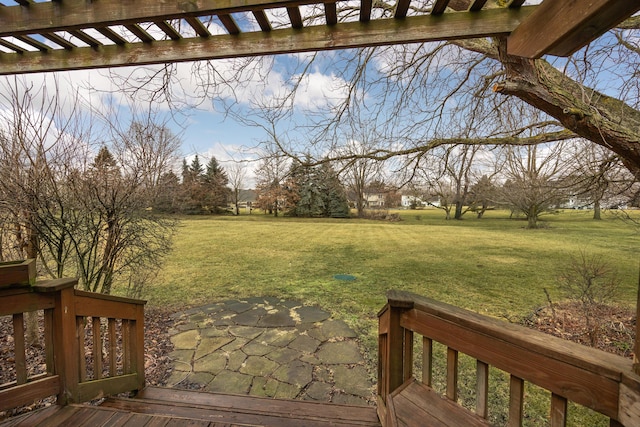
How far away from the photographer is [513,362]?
115 centimetres

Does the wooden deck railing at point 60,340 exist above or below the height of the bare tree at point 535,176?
below

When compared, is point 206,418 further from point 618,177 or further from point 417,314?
point 618,177

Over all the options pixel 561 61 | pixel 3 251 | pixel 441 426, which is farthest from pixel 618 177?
pixel 3 251

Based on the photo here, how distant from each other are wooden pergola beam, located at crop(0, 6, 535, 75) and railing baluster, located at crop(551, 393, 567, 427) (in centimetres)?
170

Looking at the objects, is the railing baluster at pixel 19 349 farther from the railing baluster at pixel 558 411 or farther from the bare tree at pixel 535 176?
the bare tree at pixel 535 176

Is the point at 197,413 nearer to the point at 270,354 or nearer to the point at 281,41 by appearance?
the point at 270,354

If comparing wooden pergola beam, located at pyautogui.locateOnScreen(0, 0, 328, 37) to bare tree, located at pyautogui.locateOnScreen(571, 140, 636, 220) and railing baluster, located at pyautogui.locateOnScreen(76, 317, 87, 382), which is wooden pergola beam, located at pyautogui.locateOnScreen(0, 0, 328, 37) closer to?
railing baluster, located at pyautogui.locateOnScreen(76, 317, 87, 382)

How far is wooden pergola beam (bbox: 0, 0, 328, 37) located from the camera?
4.43 ft

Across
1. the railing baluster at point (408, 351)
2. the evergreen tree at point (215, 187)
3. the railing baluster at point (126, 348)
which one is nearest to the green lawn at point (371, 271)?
the railing baluster at point (408, 351)

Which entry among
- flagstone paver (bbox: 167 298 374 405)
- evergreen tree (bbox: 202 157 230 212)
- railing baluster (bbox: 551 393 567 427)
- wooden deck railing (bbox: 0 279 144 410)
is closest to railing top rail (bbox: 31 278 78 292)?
wooden deck railing (bbox: 0 279 144 410)

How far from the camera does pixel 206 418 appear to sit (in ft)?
6.56

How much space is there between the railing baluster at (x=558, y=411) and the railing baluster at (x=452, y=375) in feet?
1.39

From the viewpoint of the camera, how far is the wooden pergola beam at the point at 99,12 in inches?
53.1

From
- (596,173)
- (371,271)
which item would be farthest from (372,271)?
(596,173)
